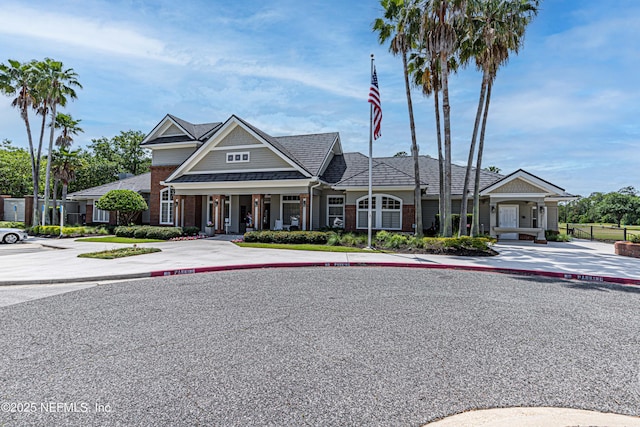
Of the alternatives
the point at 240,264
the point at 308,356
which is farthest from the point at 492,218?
the point at 308,356

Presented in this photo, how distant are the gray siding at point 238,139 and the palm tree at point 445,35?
1162 centimetres

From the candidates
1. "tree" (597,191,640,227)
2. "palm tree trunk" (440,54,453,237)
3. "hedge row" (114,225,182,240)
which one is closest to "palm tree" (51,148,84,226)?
"hedge row" (114,225,182,240)

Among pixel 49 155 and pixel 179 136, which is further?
pixel 49 155

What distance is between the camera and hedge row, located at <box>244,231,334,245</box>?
59.6 ft

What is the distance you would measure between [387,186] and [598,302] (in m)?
13.6

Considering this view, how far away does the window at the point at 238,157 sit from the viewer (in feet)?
75.4

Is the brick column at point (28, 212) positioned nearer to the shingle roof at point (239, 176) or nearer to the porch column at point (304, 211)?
the shingle roof at point (239, 176)

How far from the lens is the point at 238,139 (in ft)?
76.0

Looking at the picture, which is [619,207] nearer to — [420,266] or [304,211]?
[304,211]

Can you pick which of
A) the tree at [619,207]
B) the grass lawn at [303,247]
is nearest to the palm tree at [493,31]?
the grass lawn at [303,247]

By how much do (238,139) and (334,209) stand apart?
795 cm

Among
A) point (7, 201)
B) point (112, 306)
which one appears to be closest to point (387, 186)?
point (112, 306)

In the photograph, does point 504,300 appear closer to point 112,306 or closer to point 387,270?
point 387,270

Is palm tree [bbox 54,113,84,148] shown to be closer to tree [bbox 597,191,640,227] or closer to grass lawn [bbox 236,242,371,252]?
grass lawn [bbox 236,242,371,252]
